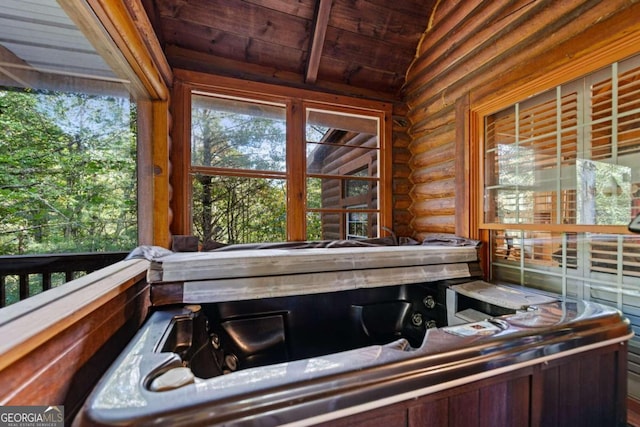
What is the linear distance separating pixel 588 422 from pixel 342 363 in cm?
116

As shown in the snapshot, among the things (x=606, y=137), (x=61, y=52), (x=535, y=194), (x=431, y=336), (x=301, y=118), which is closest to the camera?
(x=431, y=336)

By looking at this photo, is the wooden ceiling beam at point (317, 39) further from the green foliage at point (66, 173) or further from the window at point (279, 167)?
the green foliage at point (66, 173)

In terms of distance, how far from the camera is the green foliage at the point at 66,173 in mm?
1621

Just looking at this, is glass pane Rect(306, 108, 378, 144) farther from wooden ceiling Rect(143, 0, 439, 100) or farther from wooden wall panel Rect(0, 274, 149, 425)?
wooden wall panel Rect(0, 274, 149, 425)

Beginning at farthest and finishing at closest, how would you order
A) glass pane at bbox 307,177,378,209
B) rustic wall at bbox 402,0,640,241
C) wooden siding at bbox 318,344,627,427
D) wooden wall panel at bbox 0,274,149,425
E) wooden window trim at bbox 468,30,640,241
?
glass pane at bbox 307,177,378,209 < rustic wall at bbox 402,0,640,241 < wooden window trim at bbox 468,30,640,241 < wooden siding at bbox 318,344,627,427 < wooden wall panel at bbox 0,274,149,425

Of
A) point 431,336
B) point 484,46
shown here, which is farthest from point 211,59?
point 431,336

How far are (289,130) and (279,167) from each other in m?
0.38

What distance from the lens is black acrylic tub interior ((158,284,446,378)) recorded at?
138cm

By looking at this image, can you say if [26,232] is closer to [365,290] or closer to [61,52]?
[61,52]

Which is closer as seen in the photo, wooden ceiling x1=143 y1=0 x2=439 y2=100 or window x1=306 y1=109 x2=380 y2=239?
wooden ceiling x1=143 y1=0 x2=439 y2=100

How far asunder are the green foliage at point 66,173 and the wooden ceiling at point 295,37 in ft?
2.65

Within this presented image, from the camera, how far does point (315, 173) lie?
8.81 ft

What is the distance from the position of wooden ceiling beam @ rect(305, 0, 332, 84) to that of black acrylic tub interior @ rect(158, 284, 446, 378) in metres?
2.08

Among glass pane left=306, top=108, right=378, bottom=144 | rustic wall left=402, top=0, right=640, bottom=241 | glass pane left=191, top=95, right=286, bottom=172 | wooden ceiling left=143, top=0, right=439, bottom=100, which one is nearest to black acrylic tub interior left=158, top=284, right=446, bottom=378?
rustic wall left=402, top=0, right=640, bottom=241
